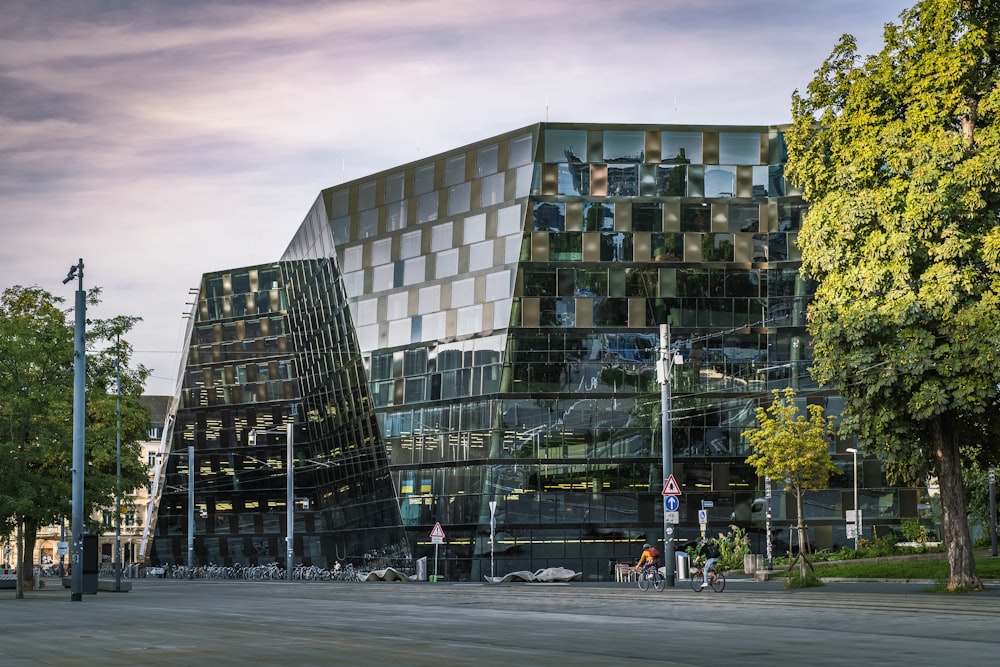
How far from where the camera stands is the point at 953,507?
36.0 m

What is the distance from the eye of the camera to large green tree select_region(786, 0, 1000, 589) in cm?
3425

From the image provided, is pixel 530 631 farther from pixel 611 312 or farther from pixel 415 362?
pixel 415 362

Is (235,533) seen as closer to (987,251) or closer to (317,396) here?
(317,396)

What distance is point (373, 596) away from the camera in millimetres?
42875

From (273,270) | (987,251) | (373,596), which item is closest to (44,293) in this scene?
(373,596)

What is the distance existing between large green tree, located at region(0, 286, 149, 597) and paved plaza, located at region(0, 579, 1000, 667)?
413 inches

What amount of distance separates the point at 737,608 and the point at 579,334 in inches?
1468

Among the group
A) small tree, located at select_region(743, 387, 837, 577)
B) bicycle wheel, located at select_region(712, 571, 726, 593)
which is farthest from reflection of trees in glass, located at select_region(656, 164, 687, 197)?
bicycle wheel, located at select_region(712, 571, 726, 593)

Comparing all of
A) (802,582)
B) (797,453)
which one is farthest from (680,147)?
(802,582)

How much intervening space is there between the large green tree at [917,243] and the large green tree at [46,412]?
82.4 ft

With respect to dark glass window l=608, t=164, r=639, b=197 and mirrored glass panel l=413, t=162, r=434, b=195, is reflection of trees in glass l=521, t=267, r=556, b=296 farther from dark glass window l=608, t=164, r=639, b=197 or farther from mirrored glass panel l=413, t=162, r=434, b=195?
mirrored glass panel l=413, t=162, r=434, b=195

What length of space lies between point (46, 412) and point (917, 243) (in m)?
29.1

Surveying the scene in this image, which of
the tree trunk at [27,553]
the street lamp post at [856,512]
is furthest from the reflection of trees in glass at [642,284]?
the tree trunk at [27,553]

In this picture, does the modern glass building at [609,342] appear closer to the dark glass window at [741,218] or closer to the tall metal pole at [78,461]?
the dark glass window at [741,218]
